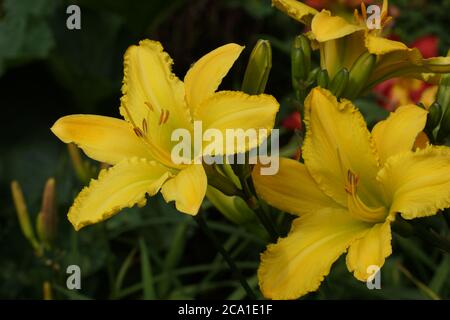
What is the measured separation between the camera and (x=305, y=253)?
2.41 ft

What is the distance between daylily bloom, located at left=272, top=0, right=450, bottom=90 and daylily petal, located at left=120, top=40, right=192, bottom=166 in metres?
0.14

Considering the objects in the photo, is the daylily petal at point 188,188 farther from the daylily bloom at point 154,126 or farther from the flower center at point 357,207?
the flower center at point 357,207

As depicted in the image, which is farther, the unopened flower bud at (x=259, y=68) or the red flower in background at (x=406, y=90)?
the red flower in background at (x=406, y=90)

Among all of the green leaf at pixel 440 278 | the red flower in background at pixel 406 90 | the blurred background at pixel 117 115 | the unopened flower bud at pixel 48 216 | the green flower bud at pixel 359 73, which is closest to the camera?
the green flower bud at pixel 359 73

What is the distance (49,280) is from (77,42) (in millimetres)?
989

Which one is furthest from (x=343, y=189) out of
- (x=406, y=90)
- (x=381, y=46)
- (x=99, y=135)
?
(x=406, y=90)

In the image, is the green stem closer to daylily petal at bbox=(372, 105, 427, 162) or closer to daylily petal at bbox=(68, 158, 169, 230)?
daylily petal at bbox=(68, 158, 169, 230)

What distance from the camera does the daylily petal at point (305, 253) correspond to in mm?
710

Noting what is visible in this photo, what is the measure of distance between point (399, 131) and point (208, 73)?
7.7 inches

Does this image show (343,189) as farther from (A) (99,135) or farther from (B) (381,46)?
(A) (99,135)

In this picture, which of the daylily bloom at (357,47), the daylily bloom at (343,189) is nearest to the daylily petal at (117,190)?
the daylily bloom at (343,189)

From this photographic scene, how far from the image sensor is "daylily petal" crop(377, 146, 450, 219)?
0.70 metres

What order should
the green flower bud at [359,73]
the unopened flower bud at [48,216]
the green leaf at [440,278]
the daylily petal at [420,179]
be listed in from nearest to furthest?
the daylily petal at [420,179]
the green flower bud at [359,73]
the unopened flower bud at [48,216]
the green leaf at [440,278]

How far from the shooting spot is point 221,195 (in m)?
0.89
